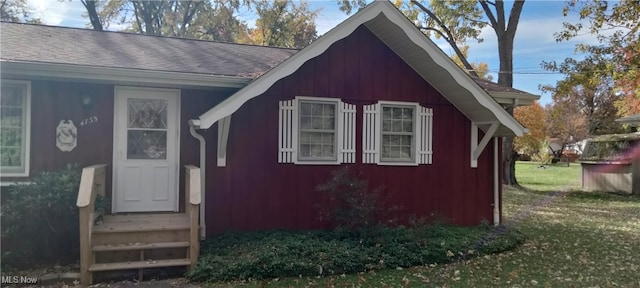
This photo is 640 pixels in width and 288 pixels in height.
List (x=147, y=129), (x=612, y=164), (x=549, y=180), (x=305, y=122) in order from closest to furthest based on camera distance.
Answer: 1. (x=147, y=129)
2. (x=305, y=122)
3. (x=612, y=164)
4. (x=549, y=180)

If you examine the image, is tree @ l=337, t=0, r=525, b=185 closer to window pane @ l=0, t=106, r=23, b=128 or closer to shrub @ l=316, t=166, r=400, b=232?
shrub @ l=316, t=166, r=400, b=232

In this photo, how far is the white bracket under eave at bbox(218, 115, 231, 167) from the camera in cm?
641

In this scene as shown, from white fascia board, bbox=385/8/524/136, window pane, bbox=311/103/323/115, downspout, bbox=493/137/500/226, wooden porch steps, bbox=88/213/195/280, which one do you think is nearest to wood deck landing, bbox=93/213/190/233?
wooden porch steps, bbox=88/213/195/280

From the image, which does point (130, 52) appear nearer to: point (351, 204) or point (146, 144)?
point (146, 144)

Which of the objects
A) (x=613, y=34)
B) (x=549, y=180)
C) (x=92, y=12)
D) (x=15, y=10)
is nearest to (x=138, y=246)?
(x=613, y=34)

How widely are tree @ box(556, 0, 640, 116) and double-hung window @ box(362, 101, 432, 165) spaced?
10332 mm

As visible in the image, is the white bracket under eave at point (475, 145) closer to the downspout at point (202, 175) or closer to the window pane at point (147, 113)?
the downspout at point (202, 175)

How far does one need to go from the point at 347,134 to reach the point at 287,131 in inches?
43.4

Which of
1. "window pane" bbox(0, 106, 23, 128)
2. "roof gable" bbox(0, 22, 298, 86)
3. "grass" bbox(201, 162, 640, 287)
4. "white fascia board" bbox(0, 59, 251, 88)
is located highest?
"roof gable" bbox(0, 22, 298, 86)

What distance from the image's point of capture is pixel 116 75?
19.6 feet

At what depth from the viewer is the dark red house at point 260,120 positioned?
20.4ft

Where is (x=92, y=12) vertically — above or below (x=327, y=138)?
above

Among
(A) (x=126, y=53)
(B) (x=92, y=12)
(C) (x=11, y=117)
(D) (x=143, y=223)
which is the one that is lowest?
(D) (x=143, y=223)

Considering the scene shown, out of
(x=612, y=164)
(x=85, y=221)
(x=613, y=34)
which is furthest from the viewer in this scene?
(x=612, y=164)
